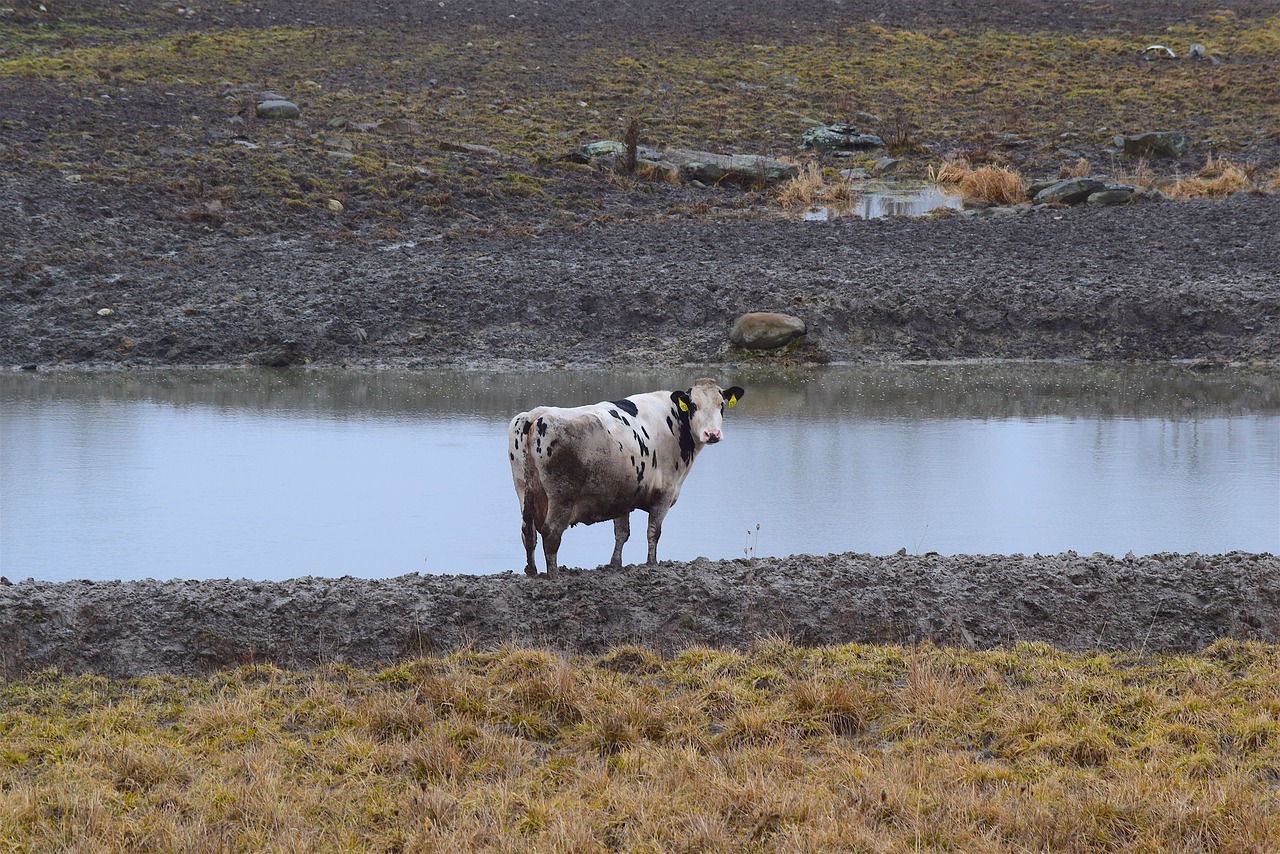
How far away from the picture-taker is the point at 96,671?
6.05 metres

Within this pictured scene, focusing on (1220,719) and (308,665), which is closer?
(1220,719)

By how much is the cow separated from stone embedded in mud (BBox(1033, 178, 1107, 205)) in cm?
1622

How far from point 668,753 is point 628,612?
5.45ft

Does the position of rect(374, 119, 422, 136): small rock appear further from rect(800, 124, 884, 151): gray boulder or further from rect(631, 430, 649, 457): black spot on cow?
rect(631, 430, 649, 457): black spot on cow

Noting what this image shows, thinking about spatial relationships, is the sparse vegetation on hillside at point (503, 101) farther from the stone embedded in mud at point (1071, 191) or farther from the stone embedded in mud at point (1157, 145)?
the stone embedded in mud at point (1071, 191)

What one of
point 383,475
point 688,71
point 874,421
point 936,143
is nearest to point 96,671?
point 383,475

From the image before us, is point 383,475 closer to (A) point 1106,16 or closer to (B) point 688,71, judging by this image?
(B) point 688,71

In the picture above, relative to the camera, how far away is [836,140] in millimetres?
29484

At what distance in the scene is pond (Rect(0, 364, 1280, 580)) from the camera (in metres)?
8.63

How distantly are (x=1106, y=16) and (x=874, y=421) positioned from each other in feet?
128

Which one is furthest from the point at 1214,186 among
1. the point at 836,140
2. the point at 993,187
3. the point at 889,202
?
the point at 836,140

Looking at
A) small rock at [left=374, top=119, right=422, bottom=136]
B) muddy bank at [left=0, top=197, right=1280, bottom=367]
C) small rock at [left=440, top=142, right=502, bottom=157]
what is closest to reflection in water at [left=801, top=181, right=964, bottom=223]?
muddy bank at [left=0, top=197, right=1280, bottom=367]

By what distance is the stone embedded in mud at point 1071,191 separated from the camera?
22188 millimetres

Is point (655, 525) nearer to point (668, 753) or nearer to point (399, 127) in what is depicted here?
point (668, 753)
